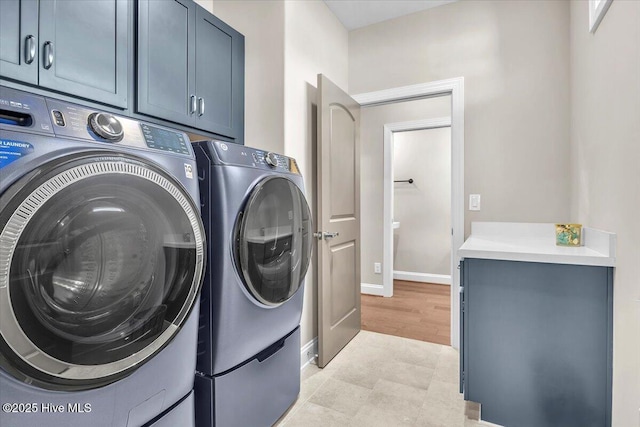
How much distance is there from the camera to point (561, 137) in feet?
7.14

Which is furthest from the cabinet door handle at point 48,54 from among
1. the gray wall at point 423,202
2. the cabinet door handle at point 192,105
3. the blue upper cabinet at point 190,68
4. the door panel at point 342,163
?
the gray wall at point 423,202

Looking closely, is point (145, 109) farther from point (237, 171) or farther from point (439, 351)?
point (439, 351)

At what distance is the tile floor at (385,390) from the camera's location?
168 centimetres

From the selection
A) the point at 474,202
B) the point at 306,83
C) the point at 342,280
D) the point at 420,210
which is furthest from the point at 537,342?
the point at 420,210

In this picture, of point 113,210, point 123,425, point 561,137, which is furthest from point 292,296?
point 561,137

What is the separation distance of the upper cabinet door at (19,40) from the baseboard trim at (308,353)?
1.95m

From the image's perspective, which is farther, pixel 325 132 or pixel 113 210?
pixel 325 132

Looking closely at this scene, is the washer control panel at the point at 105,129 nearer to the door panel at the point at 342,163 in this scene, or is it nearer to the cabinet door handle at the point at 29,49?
the cabinet door handle at the point at 29,49

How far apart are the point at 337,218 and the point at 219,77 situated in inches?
48.1

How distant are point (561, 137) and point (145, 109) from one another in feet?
8.24

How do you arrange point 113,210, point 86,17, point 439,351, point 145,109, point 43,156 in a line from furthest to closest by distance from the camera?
point 439,351
point 145,109
point 86,17
point 113,210
point 43,156

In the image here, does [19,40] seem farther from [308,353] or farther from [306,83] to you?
[308,353]

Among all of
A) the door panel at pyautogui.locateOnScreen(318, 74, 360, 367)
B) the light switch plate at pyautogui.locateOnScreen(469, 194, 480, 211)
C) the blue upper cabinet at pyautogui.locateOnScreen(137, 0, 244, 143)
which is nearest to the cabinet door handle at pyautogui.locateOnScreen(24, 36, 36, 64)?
the blue upper cabinet at pyautogui.locateOnScreen(137, 0, 244, 143)

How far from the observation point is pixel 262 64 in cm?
209
